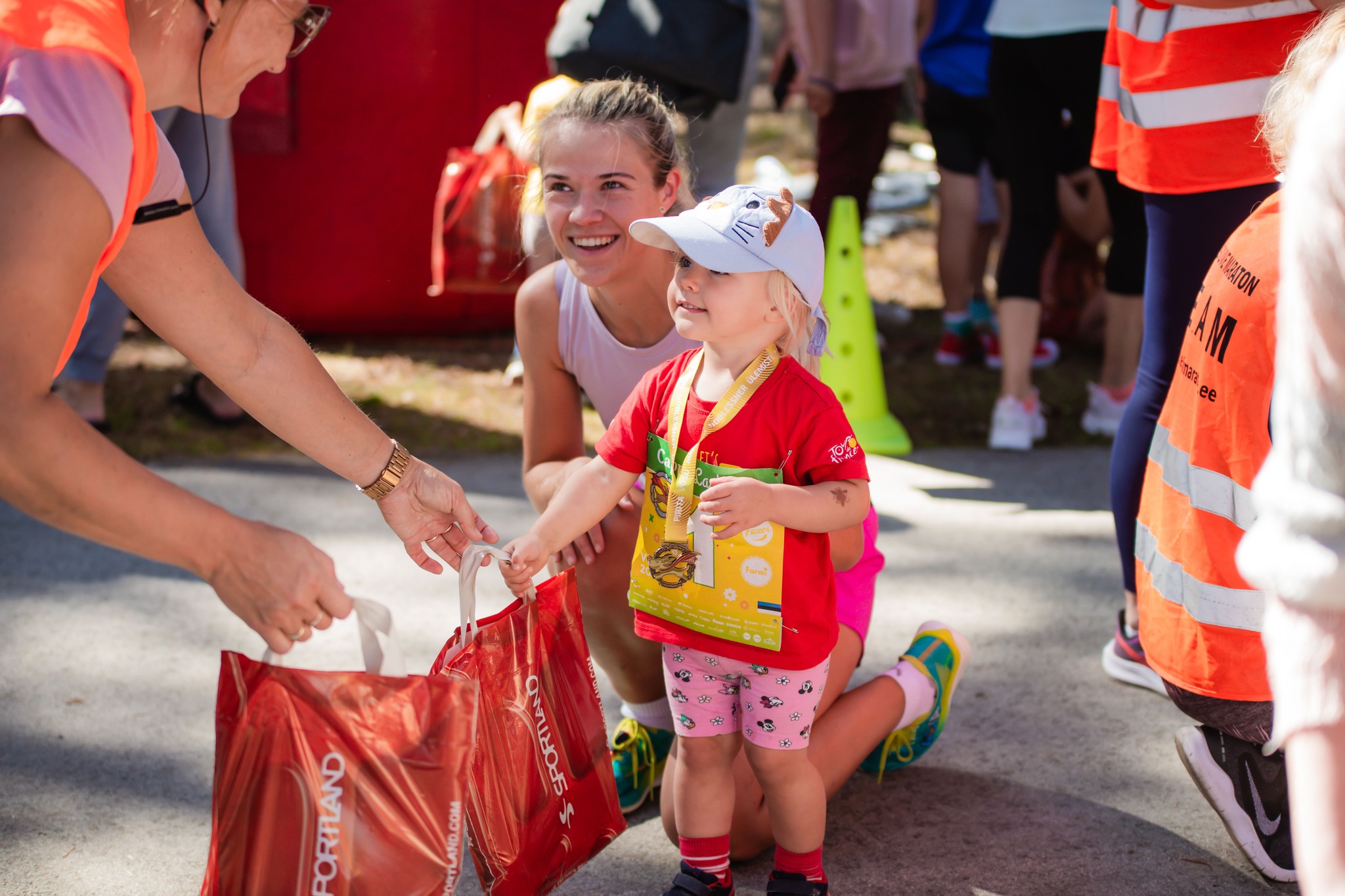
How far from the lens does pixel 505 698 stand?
1788 mm

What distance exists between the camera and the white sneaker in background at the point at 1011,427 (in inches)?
176

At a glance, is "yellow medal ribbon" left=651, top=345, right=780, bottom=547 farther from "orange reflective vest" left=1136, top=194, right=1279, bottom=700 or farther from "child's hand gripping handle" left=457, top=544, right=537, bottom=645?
"orange reflective vest" left=1136, top=194, right=1279, bottom=700

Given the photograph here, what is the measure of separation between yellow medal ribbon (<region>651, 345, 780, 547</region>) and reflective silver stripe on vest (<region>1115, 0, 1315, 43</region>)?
1.33 meters

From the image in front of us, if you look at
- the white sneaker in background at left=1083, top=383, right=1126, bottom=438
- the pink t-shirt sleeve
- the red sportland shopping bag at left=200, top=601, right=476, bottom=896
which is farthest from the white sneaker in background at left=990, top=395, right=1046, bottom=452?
the pink t-shirt sleeve

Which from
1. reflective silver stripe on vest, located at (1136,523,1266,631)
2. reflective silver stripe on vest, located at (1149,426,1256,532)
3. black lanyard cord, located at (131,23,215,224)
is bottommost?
reflective silver stripe on vest, located at (1136,523,1266,631)

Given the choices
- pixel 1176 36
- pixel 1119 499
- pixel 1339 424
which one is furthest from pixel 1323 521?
pixel 1176 36

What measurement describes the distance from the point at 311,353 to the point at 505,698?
628mm

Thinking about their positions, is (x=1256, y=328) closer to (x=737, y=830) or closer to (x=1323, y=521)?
(x=1323, y=521)

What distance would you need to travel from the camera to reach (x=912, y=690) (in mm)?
2277

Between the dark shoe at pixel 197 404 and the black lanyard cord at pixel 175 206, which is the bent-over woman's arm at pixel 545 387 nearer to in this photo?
the black lanyard cord at pixel 175 206

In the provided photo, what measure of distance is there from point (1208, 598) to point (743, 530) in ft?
2.71

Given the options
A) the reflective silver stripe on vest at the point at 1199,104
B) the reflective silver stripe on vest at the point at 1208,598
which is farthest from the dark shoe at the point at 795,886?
the reflective silver stripe on vest at the point at 1199,104

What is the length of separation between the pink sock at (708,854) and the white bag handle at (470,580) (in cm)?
50

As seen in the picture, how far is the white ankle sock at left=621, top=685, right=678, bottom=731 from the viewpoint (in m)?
2.36
